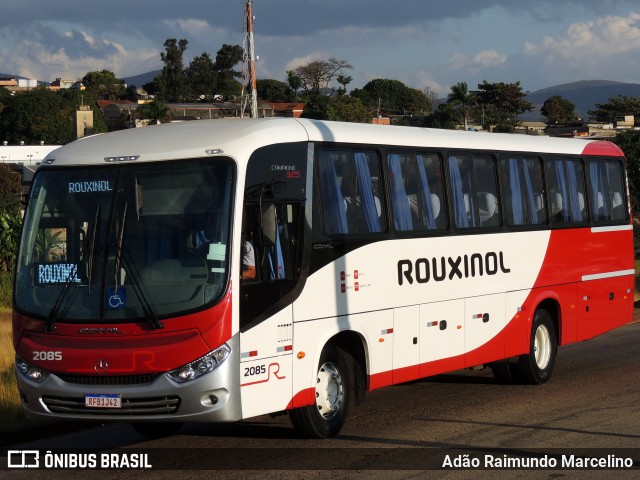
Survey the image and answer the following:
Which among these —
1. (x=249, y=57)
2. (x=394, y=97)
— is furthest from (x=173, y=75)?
(x=249, y=57)

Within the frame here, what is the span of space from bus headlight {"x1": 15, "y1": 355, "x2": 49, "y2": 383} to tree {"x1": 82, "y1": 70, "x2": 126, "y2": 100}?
168274mm

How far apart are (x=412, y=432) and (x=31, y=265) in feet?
13.1

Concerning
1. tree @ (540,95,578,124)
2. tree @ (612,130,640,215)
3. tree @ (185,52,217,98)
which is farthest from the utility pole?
tree @ (185,52,217,98)

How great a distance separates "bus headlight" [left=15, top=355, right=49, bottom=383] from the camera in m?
10.6

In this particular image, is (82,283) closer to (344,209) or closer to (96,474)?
(96,474)

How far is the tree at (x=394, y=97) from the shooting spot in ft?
537

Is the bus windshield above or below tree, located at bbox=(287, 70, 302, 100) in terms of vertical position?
below

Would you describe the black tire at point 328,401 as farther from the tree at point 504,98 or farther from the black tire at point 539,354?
the tree at point 504,98

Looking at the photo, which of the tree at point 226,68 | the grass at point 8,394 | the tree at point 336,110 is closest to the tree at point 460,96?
the tree at point 336,110

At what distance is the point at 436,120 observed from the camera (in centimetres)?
9488

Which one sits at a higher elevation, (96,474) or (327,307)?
(327,307)

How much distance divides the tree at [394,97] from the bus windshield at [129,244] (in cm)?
14944

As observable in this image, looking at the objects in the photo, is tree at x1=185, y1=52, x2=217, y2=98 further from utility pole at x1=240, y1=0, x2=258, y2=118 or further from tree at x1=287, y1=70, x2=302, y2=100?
utility pole at x1=240, y1=0, x2=258, y2=118

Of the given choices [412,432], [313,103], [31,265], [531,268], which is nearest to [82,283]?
[31,265]
